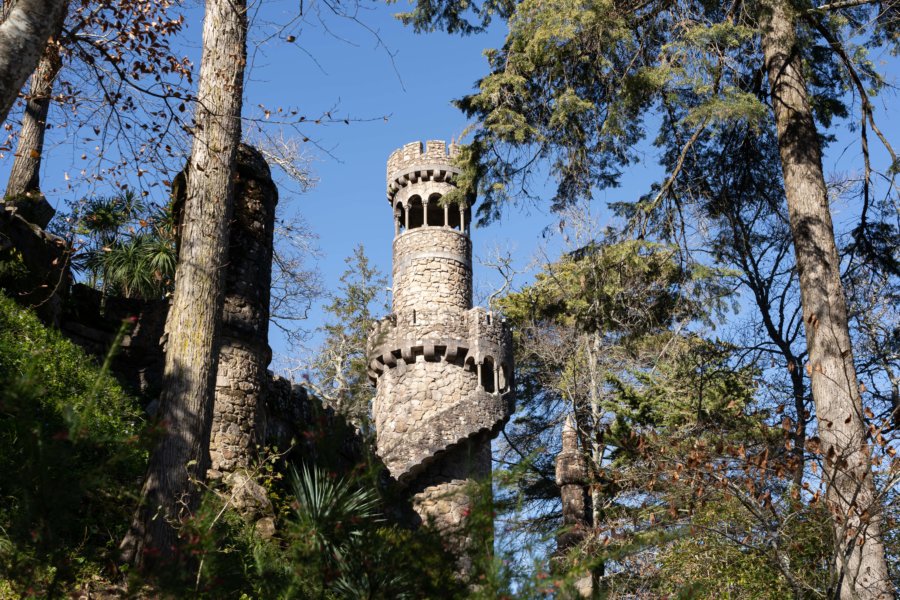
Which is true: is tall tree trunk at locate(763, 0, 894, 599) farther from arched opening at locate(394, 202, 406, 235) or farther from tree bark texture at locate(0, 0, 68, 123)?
arched opening at locate(394, 202, 406, 235)

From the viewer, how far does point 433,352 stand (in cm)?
2195

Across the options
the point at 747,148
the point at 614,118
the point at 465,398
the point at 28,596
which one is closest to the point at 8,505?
the point at 28,596

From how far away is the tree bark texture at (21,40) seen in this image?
14.2ft

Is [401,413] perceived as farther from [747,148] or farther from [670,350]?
[747,148]

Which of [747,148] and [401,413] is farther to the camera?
[401,413]

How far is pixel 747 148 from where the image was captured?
12852mm

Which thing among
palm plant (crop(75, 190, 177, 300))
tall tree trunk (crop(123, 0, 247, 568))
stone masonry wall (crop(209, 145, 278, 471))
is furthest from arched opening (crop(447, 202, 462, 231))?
tall tree trunk (crop(123, 0, 247, 568))

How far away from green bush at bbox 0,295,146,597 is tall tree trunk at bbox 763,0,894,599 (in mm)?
5320

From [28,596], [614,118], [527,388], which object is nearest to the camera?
[28,596]

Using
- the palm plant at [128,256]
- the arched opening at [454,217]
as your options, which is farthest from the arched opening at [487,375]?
the palm plant at [128,256]

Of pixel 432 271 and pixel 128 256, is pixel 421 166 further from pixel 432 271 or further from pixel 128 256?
pixel 128 256

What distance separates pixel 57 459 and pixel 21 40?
226 cm

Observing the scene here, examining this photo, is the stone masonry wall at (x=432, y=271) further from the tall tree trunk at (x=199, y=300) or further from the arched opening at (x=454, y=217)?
the tall tree trunk at (x=199, y=300)

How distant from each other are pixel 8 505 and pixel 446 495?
4.36 metres
